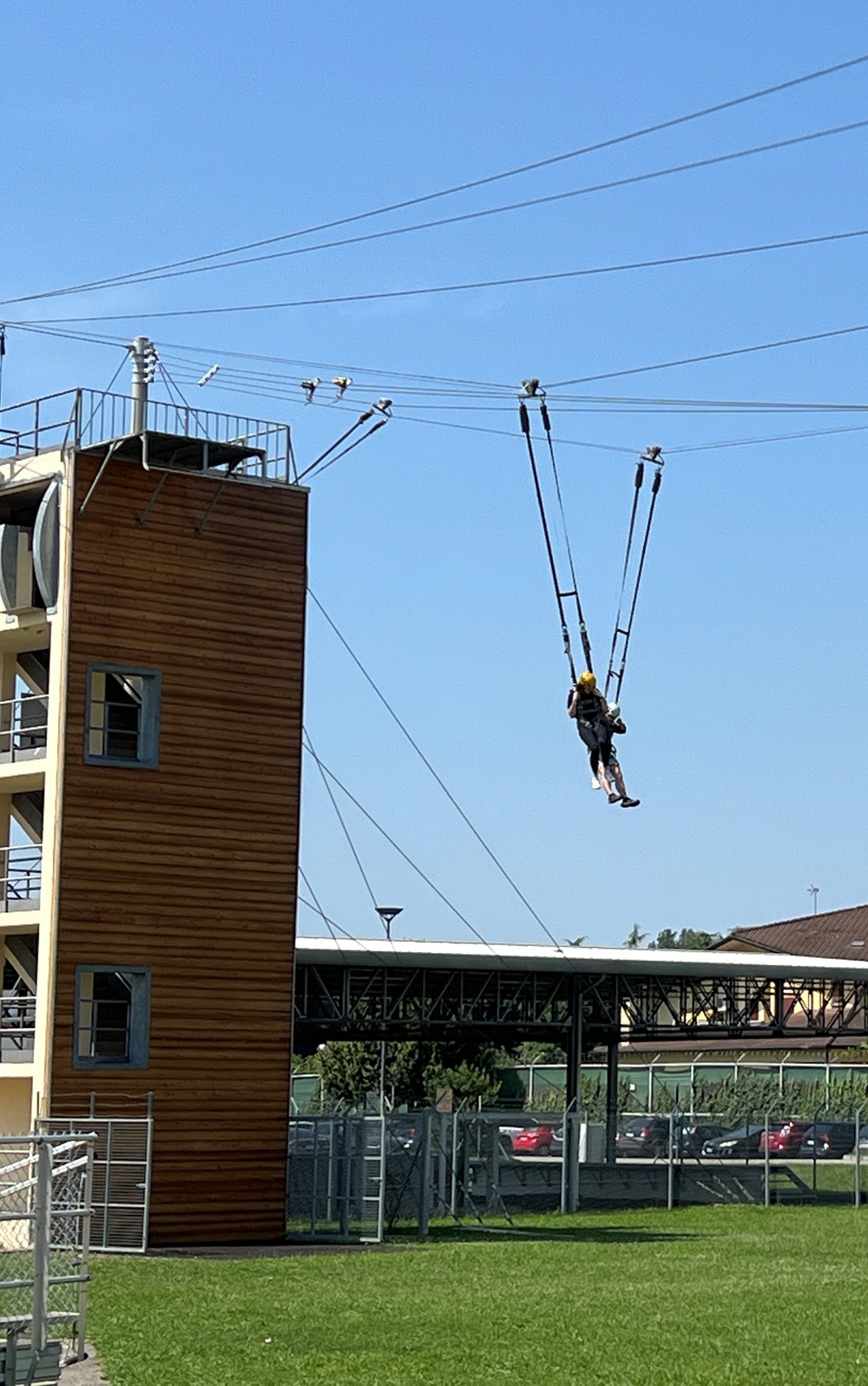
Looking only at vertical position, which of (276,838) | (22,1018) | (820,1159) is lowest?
(820,1159)

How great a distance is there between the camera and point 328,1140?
37.3 m

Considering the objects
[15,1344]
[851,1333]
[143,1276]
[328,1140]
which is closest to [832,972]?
[328,1140]

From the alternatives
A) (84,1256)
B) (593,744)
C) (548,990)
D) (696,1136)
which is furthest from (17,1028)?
(696,1136)

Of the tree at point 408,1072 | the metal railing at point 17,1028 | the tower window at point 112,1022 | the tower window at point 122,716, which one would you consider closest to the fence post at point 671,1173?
the tower window at point 112,1022

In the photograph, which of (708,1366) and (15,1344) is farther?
(708,1366)

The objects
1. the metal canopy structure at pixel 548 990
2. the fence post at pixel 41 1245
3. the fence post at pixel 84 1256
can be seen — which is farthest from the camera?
the metal canopy structure at pixel 548 990

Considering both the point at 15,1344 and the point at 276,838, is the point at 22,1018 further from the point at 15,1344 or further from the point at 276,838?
the point at 15,1344

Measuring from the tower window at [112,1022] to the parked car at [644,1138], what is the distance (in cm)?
1942

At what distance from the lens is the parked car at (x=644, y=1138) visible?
53625 mm

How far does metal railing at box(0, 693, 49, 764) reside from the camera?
36.1 metres

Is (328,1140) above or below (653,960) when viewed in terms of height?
below

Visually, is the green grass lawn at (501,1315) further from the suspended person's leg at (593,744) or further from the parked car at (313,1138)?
the suspended person's leg at (593,744)

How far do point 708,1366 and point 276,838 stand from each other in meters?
19.2

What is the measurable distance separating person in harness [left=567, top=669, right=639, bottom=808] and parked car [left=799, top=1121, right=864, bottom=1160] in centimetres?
3550
